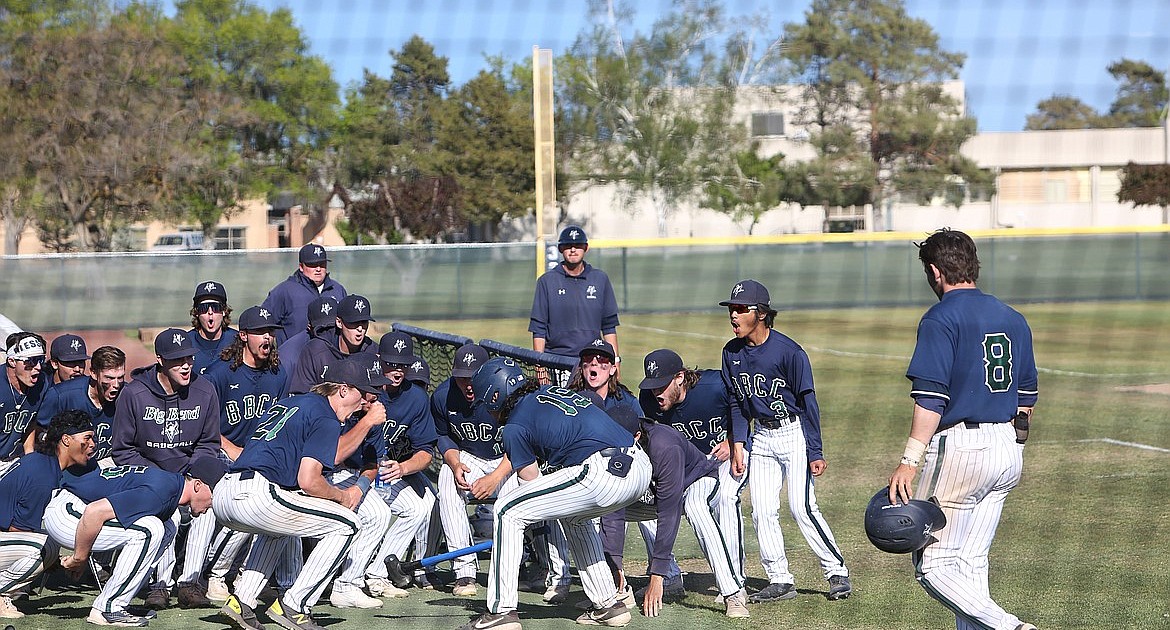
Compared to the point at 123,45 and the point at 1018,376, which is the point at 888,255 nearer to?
the point at 123,45

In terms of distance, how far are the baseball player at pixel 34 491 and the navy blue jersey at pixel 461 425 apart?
62.8 inches

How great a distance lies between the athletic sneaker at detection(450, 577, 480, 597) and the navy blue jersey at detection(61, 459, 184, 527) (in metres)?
1.36

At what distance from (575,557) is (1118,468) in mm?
5195

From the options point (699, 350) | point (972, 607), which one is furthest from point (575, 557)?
point (699, 350)

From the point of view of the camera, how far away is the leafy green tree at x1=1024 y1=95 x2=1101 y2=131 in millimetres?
18266

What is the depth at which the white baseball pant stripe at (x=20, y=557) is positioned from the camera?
5484mm

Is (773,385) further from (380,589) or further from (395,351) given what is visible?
(380,589)

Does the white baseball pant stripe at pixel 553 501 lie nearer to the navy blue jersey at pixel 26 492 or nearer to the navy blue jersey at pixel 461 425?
the navy blue jersey at pixel 461 425

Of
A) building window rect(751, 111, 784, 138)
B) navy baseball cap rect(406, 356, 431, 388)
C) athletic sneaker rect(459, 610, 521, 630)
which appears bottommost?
athletic sneaker rect(459, 610, 521, 630)

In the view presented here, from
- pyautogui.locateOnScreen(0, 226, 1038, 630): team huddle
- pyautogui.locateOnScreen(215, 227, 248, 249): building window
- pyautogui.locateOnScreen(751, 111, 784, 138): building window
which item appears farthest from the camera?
pyautogui.locateOnScreen(215, 227, 248, 249): building window

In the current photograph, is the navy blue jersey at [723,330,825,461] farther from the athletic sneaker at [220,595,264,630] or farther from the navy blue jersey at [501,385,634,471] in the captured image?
the athletic sneaker at [220,595,264,630]

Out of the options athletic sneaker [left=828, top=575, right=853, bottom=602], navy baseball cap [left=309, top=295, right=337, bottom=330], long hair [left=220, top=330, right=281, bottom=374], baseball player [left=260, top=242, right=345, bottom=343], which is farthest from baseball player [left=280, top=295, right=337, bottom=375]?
athletic sneaker [left=828, top=575, right=853, bottom=602]

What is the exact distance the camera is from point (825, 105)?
15.9 metres

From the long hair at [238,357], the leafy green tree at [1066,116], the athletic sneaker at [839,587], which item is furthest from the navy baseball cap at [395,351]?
the leafy green tree at [1066,116]
